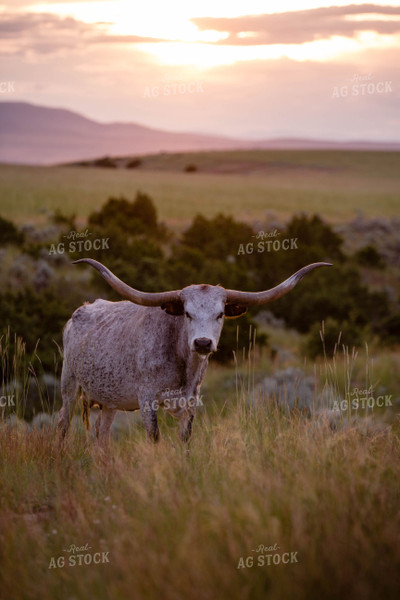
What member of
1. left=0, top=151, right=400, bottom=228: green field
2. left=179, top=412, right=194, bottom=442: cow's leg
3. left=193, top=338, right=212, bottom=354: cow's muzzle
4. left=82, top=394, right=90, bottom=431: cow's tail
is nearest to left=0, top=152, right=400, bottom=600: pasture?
left=179, top=412, right=194, bottom=442: cow's leg

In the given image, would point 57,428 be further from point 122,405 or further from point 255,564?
point 255,564

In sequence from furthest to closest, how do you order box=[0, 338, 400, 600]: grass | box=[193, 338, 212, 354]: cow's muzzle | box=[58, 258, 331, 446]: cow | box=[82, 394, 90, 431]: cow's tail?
box=[82, 394, 90, 431]: cow's tail → box=[58, 258, 331, 446]: cow → box=[193, 338, 212, 354]: cow's muzzle → box=[0, 338, 400, 600]: grass

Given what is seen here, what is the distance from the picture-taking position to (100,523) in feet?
20.7

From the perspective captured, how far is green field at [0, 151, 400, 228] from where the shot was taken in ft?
215

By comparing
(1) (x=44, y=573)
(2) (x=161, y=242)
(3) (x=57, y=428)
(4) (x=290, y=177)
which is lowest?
(1) (x=44, y=573)

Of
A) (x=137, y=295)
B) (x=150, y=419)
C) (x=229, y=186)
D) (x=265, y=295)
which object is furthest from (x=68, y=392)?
(x=229, y=186)

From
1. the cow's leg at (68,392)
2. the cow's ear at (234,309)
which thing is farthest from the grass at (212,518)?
the cow's leg at (68,392)

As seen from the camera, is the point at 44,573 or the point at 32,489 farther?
the point at 32,489

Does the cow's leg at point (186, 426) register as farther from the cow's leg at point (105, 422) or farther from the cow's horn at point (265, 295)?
the cow's leg at point (105, 422)

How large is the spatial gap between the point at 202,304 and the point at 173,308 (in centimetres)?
51

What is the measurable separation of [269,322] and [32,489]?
88.8 ft

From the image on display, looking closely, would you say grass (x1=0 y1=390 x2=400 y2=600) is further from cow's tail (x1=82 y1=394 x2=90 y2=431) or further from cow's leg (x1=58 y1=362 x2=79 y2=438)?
cow's tail (x1=82 y1=394 x2=90 y2=431)

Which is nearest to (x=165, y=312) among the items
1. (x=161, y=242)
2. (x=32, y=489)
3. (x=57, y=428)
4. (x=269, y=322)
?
(x=57, y=428)

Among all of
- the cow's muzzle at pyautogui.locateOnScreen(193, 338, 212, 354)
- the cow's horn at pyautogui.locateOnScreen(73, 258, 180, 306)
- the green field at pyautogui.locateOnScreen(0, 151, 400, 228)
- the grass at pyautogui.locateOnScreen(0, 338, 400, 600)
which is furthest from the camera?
the green field at pyautogui.locateOnScreen(0, 151, 400, 228)
